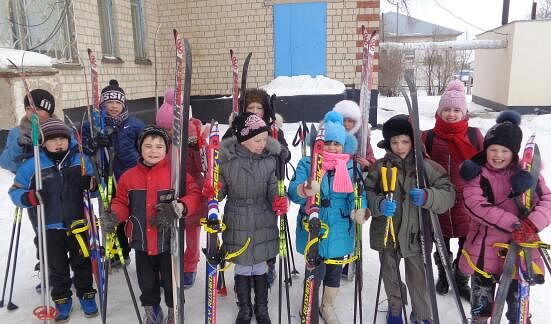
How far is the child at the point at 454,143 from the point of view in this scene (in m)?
2.94

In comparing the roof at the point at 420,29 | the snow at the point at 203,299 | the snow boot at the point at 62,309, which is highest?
the roof at the point at 420,29

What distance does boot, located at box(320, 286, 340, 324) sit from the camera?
2.87m

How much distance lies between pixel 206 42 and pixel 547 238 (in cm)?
842

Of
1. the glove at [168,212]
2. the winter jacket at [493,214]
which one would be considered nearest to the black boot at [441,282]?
the winter jacket at [493,214]

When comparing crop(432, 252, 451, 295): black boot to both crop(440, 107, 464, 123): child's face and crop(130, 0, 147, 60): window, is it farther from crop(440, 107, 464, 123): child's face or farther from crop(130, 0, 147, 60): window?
crop(130, 0, 147, 60): window

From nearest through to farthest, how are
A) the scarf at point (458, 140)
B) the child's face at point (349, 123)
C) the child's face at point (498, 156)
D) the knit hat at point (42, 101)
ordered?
the child's face at point (498, 156)
the scarf at point (458, 140)
the knit hat at point (42, 101)
the child's face at point (349, 123)

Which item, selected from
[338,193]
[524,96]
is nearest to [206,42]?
[338,193]

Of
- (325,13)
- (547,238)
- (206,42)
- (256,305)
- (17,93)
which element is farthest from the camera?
(206,42)

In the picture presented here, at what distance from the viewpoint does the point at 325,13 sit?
30.8 ft

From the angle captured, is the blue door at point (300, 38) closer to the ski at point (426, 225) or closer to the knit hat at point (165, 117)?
the knit hat at point (165, 117)

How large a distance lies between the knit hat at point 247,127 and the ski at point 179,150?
13.4 inches

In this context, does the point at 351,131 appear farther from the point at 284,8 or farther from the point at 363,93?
the point at 284,8

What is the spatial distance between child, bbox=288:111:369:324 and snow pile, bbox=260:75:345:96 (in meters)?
6.56

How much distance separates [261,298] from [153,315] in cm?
77
